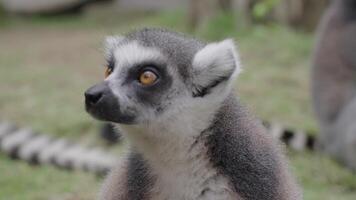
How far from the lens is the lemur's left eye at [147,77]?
3463 millimetres

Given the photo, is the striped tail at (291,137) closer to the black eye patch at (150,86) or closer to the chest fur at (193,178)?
the chest fur at (193,178)

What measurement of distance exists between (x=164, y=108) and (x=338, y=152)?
4474mm

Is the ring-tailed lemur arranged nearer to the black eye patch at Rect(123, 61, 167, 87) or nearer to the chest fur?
the chest fur

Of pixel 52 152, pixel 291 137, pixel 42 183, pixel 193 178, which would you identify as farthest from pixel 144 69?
pixel 291 137

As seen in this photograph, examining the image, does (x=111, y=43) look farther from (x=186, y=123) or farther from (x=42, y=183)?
(x=42, y=183)

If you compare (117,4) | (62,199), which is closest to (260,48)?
(62,199)

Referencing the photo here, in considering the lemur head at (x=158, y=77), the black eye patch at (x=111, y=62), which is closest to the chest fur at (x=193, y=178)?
the lemur head at (x=158, y=77)

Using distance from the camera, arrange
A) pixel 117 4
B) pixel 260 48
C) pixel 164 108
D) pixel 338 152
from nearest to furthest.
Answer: pixel 164 108 → pixel 338 152 → pixel 260 48 → pixel 117 4

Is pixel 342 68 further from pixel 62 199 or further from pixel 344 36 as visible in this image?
pixel 62 199

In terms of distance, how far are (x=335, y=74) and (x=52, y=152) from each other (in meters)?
2.90

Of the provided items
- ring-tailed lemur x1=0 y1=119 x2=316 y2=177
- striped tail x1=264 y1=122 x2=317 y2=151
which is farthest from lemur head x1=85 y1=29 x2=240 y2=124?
striped tail x1=264 y1=122 x2=317 y2=151

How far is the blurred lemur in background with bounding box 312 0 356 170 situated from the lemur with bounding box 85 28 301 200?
165 inches

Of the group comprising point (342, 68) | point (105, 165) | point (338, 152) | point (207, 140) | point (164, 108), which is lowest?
point (338, 152)

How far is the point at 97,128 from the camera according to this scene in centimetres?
858
